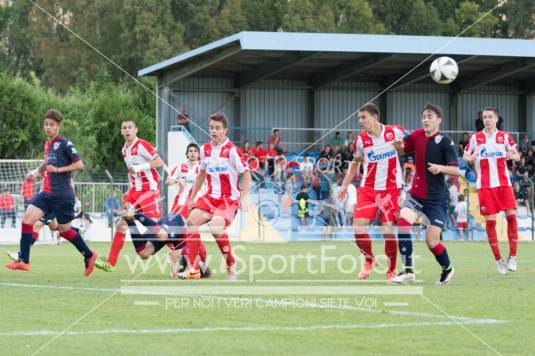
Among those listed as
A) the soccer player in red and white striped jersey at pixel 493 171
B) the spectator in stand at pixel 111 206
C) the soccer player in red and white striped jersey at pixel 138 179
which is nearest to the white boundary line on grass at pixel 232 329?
the soccer player in red and white striped jersey at pixel 138 179

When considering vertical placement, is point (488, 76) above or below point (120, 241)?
above

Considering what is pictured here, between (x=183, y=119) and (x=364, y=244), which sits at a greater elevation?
(x=183, y=119)

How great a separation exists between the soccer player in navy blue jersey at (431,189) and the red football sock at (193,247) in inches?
98.0

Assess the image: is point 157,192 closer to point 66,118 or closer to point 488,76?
point 488,76

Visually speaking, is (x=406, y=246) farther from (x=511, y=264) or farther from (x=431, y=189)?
(x=511, y=264)

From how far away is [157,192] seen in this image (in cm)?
1561

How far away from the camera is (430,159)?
12922 mm

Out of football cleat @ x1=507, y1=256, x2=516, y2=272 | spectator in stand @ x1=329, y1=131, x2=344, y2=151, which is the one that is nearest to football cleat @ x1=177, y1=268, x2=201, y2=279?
football cleat @ x1=507, y1=256, x2=516, y2=272

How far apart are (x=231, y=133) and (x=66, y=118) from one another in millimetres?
19113

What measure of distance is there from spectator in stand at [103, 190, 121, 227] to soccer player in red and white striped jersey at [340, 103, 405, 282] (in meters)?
16.5

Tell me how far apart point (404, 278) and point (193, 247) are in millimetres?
2630

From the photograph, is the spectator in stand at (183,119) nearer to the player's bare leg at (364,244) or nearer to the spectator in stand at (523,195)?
the spectator in stand at (523,195)

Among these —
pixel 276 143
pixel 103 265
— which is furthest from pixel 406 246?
pixel 276 143

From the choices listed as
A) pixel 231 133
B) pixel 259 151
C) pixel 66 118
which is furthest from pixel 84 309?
pixel 66 118
